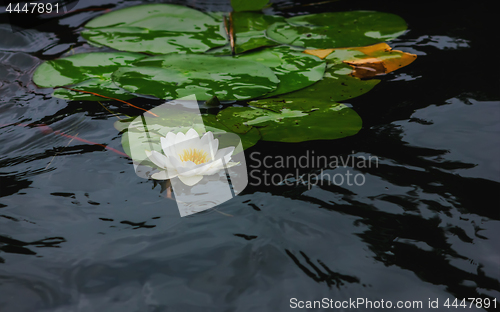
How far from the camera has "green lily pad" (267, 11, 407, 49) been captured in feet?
8.13

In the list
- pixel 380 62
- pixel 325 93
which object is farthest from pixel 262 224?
pixel 380 62

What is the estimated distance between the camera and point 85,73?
6.88 ft

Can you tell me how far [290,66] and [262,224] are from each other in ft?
3.93

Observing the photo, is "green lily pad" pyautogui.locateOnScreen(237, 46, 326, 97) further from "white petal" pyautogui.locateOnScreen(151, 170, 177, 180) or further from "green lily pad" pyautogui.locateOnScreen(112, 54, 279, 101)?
"white petal" pyautogui.locateOnScreen(151, 170, 177, 180)

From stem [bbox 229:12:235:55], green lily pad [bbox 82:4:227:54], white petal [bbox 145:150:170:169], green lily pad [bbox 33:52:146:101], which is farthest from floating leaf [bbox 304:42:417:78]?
white petal [bbox 145:150:170:169]

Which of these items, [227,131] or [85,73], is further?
[85,73]

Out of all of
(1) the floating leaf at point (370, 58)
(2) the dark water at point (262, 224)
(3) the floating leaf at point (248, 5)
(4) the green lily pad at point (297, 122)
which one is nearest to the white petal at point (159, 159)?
(2) the dark water at point (262, 224)

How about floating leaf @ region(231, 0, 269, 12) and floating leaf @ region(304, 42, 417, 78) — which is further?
floating leaf @ region(231, 0, 269, 12)

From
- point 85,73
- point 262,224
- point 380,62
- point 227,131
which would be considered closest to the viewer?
point 262,224

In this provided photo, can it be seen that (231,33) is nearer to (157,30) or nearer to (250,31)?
(250,31)

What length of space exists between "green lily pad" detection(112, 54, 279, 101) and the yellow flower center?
1.71ft

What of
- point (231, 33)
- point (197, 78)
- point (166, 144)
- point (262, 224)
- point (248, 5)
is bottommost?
point (262, 224)

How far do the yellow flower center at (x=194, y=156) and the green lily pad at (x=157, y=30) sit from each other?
116 centimetres

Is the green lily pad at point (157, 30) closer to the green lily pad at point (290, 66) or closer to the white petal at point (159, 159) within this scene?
the green lily pad at point (290, 66)
